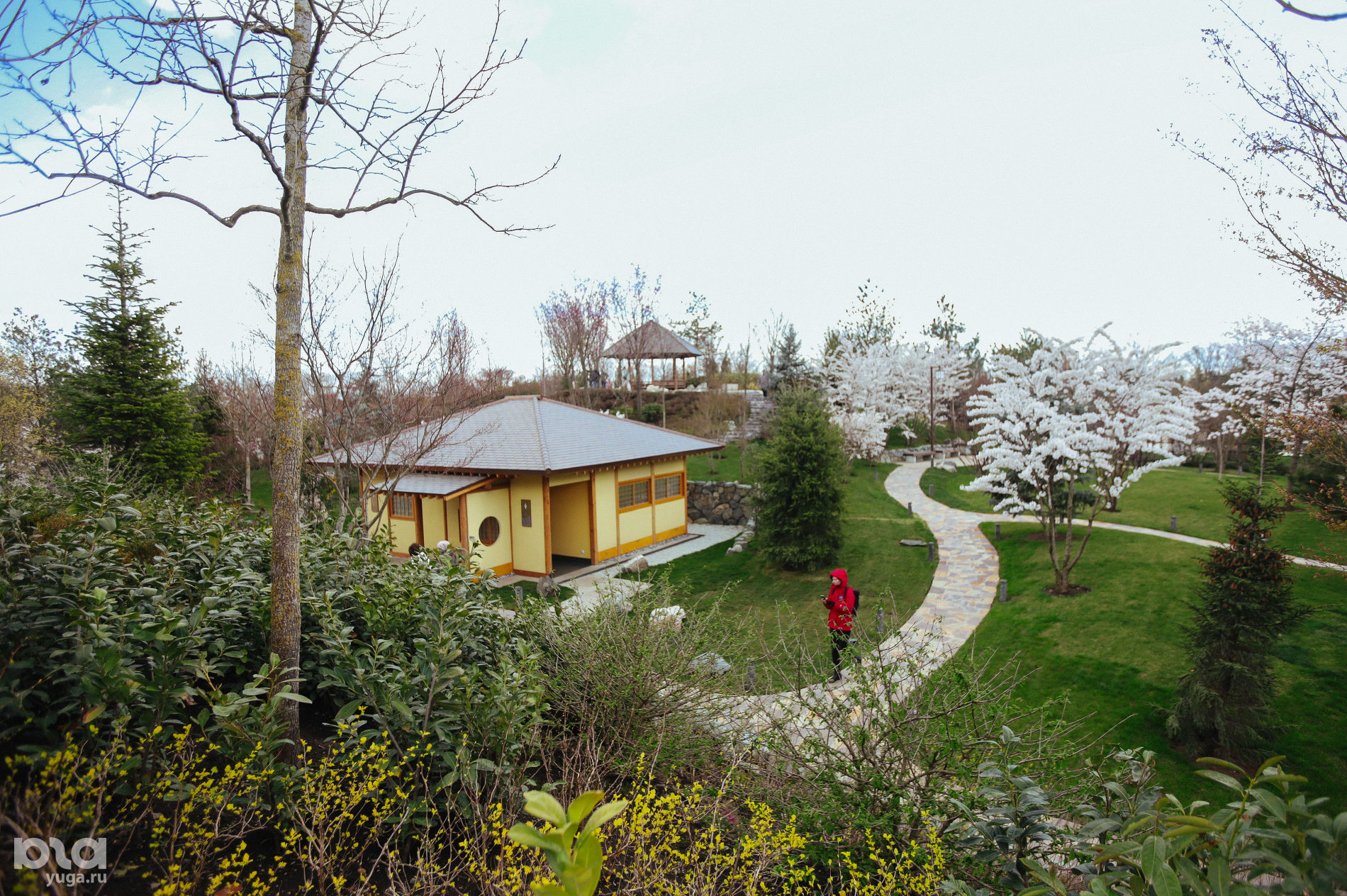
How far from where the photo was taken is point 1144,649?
7949 mm

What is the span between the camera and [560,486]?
567 inches

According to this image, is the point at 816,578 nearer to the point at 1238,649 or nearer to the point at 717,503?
the point at 717,503

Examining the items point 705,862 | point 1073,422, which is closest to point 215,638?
point 705,862

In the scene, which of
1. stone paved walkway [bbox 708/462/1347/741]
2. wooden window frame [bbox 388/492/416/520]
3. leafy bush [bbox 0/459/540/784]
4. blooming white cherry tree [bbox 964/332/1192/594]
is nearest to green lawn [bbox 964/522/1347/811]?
stone paved walkway [bbox 708/462/1347/741]

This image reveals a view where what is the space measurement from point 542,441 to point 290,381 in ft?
34.1

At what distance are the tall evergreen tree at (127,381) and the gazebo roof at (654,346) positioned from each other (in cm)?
1907

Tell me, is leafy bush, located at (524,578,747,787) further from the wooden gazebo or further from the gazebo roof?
the gazebo roof

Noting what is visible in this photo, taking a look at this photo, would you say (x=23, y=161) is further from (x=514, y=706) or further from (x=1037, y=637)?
(x=1037, y=637)

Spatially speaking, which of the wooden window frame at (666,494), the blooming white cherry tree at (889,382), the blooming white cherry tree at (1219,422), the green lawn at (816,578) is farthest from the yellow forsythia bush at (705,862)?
the blooming white cherry tree at (889,382)

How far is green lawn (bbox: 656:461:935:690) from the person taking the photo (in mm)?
10398

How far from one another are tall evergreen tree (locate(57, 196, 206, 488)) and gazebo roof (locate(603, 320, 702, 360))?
19066 mm

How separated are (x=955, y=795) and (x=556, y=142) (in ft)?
14.4

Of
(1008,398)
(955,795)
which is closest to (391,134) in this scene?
(955,795)

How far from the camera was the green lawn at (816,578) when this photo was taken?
10398 millimetres
